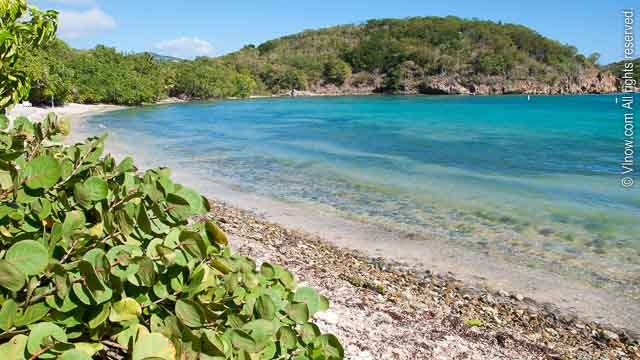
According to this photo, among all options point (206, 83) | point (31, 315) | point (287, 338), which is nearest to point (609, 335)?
point (287, 338)

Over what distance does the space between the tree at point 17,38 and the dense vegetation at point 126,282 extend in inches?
40.2

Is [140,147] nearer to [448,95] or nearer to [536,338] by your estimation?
[536,338]

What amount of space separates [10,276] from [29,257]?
0.06 m

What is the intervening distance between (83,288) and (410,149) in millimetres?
29055

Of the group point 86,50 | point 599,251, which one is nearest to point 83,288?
point 599,251

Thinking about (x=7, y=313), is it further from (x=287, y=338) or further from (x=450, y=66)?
(x=450, y=66)

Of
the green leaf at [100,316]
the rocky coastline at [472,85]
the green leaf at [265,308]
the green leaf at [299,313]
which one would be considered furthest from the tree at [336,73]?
the green leaf at [100,316]

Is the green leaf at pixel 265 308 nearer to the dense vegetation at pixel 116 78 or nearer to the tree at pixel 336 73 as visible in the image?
the dense vegetation at pixel 116 78

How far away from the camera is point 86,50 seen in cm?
11338

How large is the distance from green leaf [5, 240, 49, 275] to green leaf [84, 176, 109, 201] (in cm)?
36

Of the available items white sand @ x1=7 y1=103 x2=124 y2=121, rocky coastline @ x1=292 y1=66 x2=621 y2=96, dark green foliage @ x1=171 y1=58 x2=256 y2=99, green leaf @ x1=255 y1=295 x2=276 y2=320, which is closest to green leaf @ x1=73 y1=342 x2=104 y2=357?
green leaf @ x1=255 y1=295 x2=276 y2=320

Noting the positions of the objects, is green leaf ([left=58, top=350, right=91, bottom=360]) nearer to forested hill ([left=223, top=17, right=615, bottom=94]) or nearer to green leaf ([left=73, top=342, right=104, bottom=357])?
green leaf ([left=73, top=342, right=104, bottom=357])

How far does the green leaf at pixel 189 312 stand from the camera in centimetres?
162

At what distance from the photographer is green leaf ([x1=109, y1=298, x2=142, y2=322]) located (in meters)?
1.58
